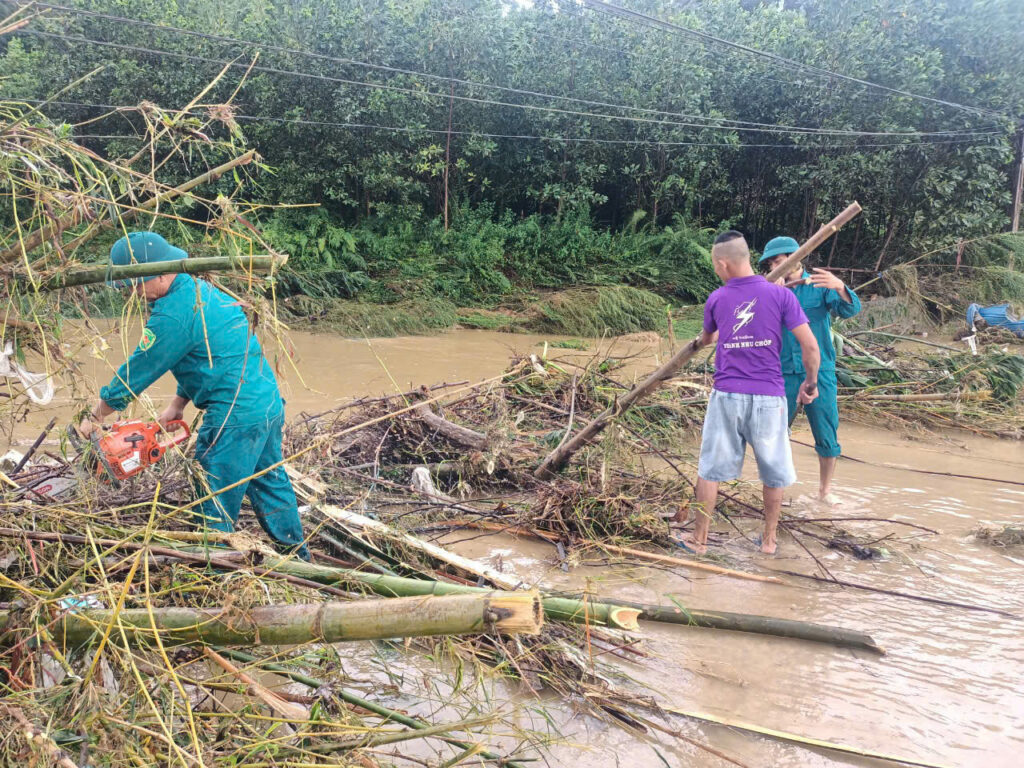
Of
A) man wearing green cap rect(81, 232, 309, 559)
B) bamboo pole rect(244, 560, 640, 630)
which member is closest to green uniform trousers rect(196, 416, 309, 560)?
man wearing green cap rect(81, 232, 309, 559)

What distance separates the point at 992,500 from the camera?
19.6ft

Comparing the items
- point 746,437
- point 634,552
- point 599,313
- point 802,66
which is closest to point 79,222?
point 634,552

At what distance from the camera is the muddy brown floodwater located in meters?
2.88

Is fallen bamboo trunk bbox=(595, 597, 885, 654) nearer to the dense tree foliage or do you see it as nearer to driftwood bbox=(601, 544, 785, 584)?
driftwood bbox=(601, 544, 785, 584)

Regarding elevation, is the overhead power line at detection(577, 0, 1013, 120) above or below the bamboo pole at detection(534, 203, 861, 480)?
above

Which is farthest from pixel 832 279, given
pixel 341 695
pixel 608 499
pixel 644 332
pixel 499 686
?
pixel 644 332

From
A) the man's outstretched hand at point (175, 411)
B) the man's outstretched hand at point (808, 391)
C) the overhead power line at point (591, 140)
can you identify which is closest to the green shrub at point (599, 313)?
the overhead power line at point (591, 140)

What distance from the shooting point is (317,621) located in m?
1.97

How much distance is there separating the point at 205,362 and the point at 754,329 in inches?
114

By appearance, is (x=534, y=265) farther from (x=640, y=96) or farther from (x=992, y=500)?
(x=992, y=500)

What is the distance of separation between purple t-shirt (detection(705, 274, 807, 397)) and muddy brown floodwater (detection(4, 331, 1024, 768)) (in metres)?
1.07

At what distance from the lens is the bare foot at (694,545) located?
15.1 ft

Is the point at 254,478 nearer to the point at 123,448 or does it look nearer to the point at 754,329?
the point at 123,448

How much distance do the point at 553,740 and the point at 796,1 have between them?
102ft
